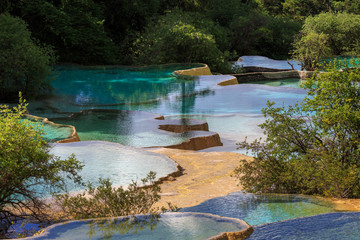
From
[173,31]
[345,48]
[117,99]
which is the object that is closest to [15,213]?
[117,99]

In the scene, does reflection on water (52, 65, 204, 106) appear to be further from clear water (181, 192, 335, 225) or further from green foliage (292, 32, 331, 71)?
clear water (181, 192, 335, 225)

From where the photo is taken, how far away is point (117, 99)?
15.9 meters

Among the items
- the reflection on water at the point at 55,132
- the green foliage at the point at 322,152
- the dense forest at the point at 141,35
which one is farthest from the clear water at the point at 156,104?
the green foliage at the point at 322,152

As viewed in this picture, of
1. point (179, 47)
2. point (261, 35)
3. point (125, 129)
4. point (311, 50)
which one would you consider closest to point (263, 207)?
point (125, 129)

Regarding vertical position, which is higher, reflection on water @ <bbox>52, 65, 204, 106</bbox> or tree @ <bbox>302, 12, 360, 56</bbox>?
tree @ <bbox>302, 12, 360, 56</bbox>

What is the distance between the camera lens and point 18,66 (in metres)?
15.3

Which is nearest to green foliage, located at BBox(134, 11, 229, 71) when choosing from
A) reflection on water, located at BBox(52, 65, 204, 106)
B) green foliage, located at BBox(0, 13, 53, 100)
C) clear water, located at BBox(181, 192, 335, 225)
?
reflection on water, located at BBox(52, 65, 204, 106)

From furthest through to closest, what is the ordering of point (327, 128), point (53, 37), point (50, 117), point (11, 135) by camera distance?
point (53, 37) < point (50, 117) < point (327, 128) < point (11, 135)

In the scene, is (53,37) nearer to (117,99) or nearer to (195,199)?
(117,99)

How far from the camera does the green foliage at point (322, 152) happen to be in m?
5.75

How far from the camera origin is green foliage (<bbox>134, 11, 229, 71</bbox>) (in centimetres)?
2320

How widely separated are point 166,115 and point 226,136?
2.29 metres

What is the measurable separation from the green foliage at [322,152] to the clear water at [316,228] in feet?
3.15

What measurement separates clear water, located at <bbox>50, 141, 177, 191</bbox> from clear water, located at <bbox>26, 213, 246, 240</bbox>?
2106mm
